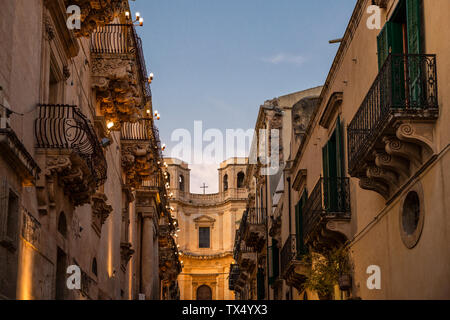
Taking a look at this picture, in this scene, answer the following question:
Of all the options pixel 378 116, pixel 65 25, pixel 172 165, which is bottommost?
pixel 378 116

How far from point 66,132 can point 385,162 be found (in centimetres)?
570

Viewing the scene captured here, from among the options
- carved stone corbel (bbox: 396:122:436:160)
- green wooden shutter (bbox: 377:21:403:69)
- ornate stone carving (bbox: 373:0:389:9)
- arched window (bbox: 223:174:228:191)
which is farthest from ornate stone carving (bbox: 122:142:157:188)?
arched window (bbox: 223:174:228:191)

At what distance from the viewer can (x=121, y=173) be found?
26.8 meters

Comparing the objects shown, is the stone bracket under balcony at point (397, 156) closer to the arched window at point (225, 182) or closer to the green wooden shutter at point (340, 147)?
the green wooden shutter at point (340, 147)

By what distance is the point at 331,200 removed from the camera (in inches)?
642

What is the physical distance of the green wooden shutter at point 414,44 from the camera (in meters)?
11.0

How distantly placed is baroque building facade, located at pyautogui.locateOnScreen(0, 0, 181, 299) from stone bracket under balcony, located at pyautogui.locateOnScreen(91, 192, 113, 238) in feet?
0.12

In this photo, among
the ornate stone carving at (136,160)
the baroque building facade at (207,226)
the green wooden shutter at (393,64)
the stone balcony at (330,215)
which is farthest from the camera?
the baroque building facade at (207,226)

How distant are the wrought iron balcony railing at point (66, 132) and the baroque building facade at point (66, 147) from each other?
23 mm

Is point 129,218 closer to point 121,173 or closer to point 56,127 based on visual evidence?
point 121,173

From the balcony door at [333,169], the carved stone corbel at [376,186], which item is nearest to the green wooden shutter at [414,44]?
the carved stone corbel at [376,186]
